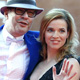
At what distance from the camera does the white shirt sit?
1532mm

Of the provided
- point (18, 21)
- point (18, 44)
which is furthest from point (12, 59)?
point (18, 21)

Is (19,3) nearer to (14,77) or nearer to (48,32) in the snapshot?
(48,32)

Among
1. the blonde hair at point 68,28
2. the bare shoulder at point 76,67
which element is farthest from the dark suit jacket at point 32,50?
the bare shoulder at point 76,67

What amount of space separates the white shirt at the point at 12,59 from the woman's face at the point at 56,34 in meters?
0.26

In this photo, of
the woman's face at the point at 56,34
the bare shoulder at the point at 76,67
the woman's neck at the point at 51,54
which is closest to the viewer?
the bare shoulder at the point at 76,67

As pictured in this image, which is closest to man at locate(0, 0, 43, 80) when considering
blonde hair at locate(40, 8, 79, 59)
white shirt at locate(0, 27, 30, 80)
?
white shirt at locate(0, 27, 30, 80)

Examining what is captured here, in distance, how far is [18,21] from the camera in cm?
160

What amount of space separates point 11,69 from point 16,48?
0.57 ft

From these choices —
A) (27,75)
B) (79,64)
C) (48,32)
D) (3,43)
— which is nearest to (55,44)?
(48,32)

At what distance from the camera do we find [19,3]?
1.61 meters

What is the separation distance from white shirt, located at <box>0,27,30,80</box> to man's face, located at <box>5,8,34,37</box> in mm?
53

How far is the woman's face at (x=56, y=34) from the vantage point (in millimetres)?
1429

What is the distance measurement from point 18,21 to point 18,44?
0.60 feet

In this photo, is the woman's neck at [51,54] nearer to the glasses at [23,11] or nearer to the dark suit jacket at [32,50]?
the dark suit jacket at [32,50]
